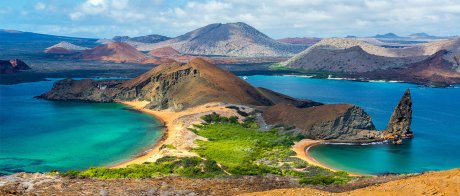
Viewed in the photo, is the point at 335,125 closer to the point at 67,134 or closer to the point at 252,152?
the point at 252,152

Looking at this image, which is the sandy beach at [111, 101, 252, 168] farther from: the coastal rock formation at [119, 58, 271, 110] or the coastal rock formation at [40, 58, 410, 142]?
the coastal rock formation at [119, 58, 271, 110]

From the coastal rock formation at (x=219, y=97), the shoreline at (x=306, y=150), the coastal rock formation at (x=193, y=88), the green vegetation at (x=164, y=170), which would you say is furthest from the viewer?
the coastal rock formation at (x=193, y=88)

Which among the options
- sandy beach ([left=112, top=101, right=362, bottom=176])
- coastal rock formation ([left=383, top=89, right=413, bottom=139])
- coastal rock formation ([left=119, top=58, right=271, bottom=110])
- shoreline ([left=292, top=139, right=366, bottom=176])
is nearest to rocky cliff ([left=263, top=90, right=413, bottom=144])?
coastal rock formation ([left=383, top=89, right=413, bottom=139])

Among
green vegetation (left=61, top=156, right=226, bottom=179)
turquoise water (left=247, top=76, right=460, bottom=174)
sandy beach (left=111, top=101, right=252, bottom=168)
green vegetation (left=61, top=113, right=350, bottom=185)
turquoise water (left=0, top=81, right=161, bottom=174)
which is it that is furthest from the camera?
turquoise water (left=247, top=76, right=460, bottom=174)

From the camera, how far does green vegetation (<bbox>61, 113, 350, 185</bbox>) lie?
4972 cm

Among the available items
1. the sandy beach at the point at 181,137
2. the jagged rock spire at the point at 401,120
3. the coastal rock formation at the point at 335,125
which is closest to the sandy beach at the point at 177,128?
the sandy beach at the point at 181,137

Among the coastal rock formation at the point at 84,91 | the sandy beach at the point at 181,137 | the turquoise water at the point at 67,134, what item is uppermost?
the coastal rock formation at the point at 84,91

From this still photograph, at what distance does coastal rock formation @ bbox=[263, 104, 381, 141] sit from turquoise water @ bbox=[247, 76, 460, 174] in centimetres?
372

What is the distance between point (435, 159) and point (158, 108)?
62.6 m

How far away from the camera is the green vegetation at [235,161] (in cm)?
4972

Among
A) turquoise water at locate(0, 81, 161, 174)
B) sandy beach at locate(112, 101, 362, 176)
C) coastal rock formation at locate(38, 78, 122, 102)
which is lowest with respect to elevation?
turquoise water at locate(0, 81, 161, 174)

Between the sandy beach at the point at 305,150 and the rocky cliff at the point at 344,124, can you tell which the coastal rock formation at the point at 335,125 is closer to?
the rocky cliff at the point at 344,124

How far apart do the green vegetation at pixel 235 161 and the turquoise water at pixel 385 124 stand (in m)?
7.43

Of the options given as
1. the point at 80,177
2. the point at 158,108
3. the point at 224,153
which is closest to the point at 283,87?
the point at 158,108
